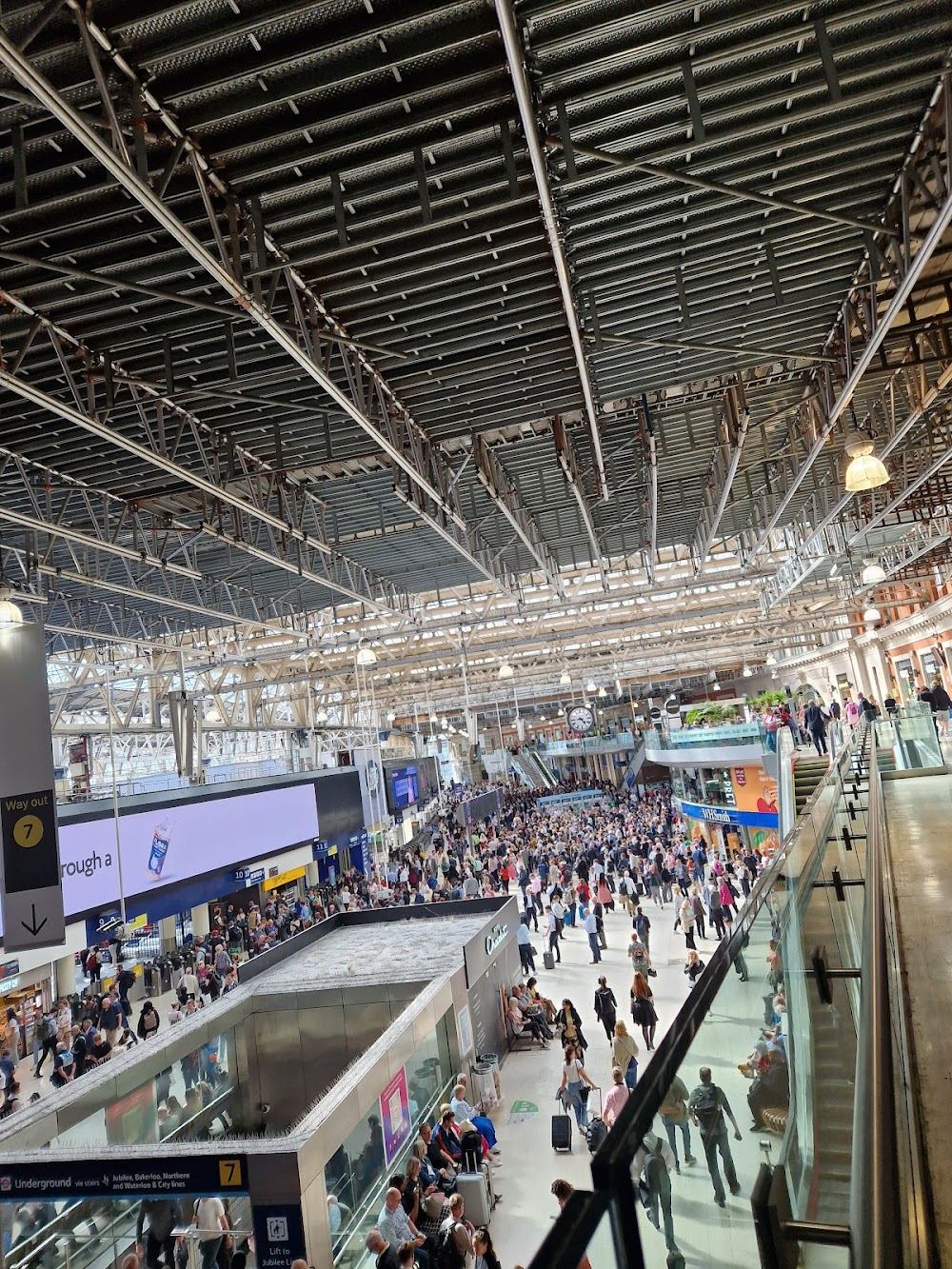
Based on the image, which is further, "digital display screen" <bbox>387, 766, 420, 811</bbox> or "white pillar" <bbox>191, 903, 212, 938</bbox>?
"digital display screen" <bbox>387, 766, 420, 811</bbox>

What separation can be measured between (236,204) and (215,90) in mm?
1117

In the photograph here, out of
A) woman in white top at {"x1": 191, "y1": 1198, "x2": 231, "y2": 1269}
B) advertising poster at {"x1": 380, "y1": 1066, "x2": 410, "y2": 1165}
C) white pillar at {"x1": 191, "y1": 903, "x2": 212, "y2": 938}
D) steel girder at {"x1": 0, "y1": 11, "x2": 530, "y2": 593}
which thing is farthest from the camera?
white pillar at {"x1": 191, "y1": 903, "x2": 212, "y2": 938}

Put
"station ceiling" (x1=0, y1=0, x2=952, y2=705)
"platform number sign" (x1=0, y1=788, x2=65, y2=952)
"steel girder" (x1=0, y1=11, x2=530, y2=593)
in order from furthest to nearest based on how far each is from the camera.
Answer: "platform number sign" (x1=0, y1=788, x2=65, y2=952) < "station ceiling" (x1=0, y1=0, x2=952, y2=705) < "steel girder" (x1=0, y1=11, x2=530, y2=593)

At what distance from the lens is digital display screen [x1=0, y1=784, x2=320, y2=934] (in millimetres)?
16703

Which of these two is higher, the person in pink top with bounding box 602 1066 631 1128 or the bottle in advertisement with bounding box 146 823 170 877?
the bottle in advertisement with bounding box 146 823 170 877

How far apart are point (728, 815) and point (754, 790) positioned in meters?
1.77

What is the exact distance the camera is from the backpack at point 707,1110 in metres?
1.74

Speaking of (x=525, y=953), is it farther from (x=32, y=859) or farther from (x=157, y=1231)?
(x=32, y=859)

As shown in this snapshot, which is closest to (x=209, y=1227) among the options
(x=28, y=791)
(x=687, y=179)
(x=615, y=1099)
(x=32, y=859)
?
(x=32, y=859)

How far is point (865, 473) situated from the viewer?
8227 mm

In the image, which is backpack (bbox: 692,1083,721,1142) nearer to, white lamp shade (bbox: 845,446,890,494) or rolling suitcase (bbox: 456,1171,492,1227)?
white lamp shade (bbox: 845,446,890,494)

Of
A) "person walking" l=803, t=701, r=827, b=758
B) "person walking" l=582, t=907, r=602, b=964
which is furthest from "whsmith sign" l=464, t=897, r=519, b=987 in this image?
"person walking" l=803, t=701, r=827, b=758

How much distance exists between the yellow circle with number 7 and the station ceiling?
153 inches

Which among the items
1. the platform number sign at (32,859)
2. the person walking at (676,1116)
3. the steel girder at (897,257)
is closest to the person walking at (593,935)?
the steel girder at (897,257)
